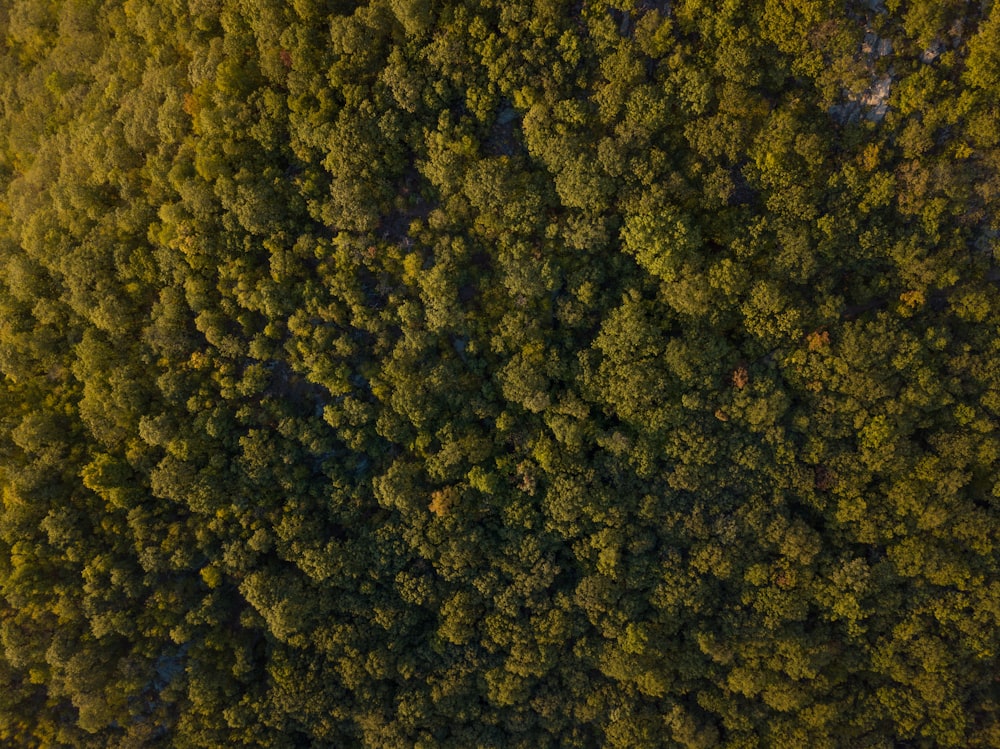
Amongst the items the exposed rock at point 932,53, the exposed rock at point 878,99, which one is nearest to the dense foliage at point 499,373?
the exposed rock at point 878,99

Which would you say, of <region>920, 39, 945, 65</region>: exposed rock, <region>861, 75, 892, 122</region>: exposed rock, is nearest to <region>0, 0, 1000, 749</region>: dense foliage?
<region>861, 75, 892, 122</region>: exposed rock

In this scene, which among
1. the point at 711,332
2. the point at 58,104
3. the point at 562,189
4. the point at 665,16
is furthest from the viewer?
the point at 58,104

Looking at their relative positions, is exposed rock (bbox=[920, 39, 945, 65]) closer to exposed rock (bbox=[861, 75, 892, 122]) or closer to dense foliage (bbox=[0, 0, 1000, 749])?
dense foliage (bbox=[0, 0, 1000, 749])

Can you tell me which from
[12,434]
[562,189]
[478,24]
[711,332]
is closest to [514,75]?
[478,24]

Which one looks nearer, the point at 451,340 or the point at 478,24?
the point at 478,24

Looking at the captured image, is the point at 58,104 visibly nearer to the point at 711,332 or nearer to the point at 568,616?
the point at 711,332

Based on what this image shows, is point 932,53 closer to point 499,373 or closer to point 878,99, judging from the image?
point 878,99

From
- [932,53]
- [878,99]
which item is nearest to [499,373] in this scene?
[878,99]

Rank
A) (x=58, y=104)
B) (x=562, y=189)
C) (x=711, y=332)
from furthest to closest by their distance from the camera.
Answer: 1. (x=58, y=104)
2. (x=711, y=332)
3. (x=562, y=189)

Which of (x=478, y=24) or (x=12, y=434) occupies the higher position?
(x=478, y=24)
